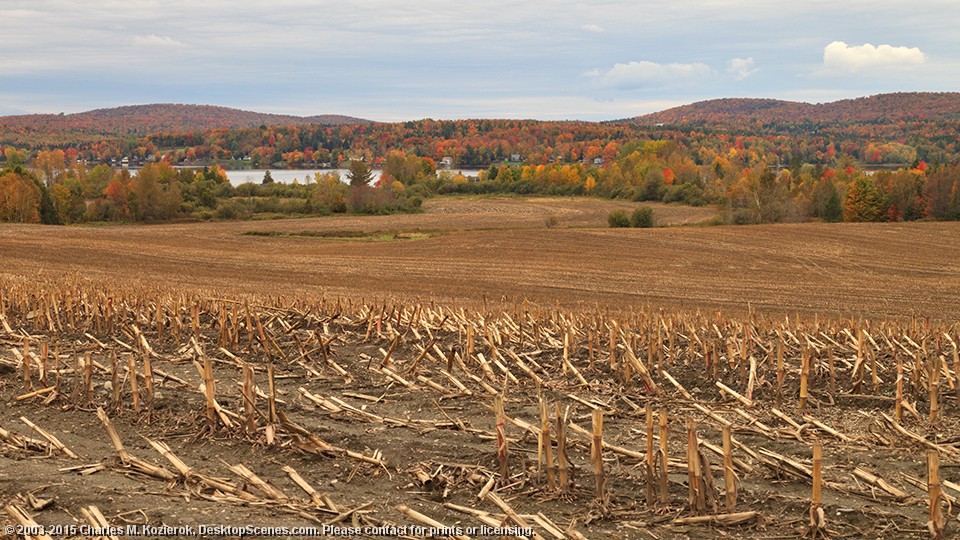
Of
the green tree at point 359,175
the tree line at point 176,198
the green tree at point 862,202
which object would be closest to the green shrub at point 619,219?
the green tree at point 862,202

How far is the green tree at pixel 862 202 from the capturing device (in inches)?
2660

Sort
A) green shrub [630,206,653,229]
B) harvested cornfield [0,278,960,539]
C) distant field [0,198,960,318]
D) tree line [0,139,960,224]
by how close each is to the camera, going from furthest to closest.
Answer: tree line [0,139,960,224], green shrub [630,206,653,229], distant field [0,198,960,318], harvested cornfield [0,278,960,539]

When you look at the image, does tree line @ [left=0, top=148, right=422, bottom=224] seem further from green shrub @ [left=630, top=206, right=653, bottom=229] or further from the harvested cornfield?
the harvested cornfield

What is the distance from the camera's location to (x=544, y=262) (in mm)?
44188

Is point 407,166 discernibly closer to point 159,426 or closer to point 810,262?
point 810,262

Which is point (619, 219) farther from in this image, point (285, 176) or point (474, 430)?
point (285, 176)

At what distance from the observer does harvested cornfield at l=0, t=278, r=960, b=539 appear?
7027mm

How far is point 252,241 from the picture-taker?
182 ft

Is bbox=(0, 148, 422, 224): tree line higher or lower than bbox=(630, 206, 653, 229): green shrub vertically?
higher

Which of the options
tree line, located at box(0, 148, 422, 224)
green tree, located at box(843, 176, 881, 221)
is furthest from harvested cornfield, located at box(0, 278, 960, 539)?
tree line, located at box(0, 148, 422, 224)

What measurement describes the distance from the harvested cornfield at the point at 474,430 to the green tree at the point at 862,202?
2280 inches

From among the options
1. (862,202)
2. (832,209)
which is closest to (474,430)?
(832,209)

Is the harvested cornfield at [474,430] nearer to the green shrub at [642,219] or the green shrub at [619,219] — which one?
the green shrub at [619,219]

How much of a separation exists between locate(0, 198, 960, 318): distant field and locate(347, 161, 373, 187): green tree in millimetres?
15068
